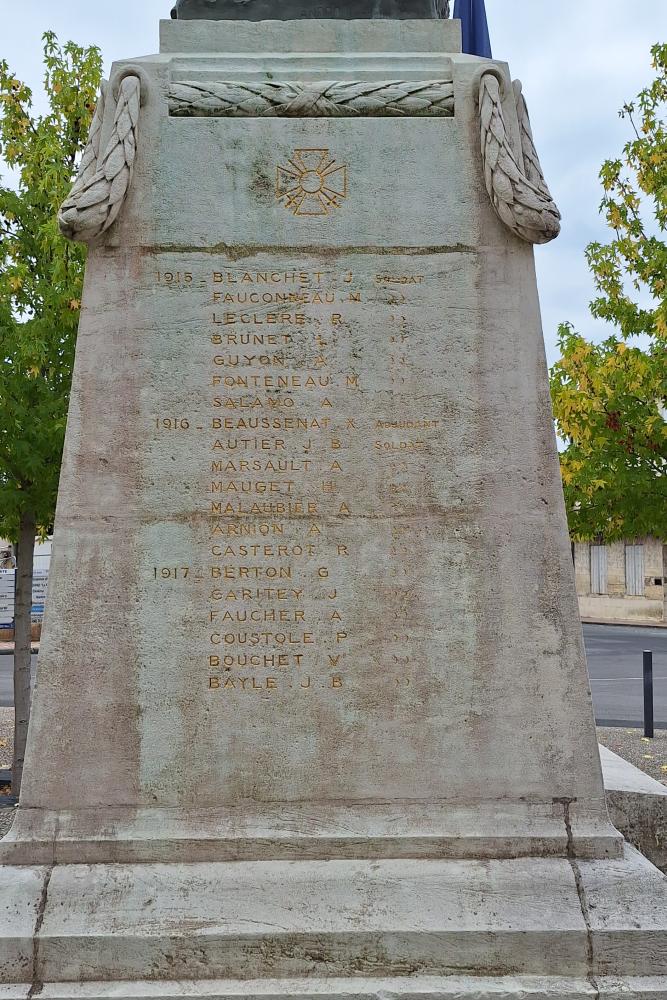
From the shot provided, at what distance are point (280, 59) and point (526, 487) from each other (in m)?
2.39

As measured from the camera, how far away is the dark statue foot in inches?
203

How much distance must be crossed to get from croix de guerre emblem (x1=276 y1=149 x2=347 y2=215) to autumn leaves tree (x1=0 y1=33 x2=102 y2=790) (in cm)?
498

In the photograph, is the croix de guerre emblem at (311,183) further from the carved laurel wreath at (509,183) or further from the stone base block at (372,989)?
the stone base block at (372,989)

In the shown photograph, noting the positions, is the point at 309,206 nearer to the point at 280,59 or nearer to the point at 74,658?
the point at 280,59

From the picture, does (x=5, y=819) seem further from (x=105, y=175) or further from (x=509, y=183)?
(x=509, y=183)

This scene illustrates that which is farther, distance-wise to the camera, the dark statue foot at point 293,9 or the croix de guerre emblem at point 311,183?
the dark statue foot at point 293,9

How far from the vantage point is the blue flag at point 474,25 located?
877 cm

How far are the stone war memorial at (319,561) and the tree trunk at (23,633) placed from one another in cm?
579

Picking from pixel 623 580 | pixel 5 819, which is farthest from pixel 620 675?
pixel 623 580

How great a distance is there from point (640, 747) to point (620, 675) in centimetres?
873

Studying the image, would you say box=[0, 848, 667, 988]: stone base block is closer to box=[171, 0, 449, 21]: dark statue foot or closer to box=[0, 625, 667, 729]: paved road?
box=[171, 0, 449, 21]: dark statue foot

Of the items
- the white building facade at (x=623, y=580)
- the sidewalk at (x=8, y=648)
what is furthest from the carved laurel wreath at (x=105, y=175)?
the white building facade at (x=623, y=580)

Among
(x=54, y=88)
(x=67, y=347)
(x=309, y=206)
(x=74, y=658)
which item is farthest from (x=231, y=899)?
(x=54, y=88)

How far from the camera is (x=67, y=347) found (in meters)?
9.90
